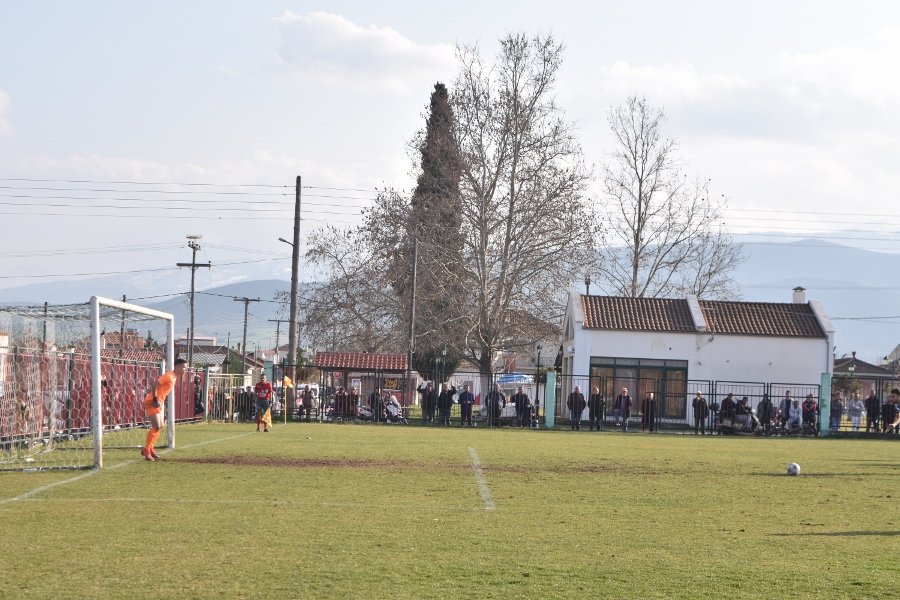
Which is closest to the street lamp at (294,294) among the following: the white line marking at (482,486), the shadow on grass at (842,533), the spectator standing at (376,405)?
the spectator standing at (376,405)

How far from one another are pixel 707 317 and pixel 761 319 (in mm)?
2304

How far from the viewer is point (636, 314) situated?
165 ft

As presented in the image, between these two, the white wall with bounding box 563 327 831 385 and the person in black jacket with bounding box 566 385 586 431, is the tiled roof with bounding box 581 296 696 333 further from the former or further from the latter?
the person in black jacket with bounding box 566 385 586 431

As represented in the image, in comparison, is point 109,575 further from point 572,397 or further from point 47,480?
point 572,397

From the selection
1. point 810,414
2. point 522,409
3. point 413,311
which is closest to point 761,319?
point 810,414

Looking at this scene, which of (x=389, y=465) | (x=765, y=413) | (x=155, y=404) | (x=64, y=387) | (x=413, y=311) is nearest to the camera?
(x=155, y=404)

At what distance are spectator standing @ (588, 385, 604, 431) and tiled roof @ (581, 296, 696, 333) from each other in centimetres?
746

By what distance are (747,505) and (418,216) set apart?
42.6m

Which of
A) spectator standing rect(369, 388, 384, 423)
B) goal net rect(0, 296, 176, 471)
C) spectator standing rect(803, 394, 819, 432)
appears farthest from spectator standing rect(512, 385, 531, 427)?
goal net rect(0, 296, 176, 471)

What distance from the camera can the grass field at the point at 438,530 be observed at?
8.70 metres

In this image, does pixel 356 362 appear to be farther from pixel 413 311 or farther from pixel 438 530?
pixel 438 530

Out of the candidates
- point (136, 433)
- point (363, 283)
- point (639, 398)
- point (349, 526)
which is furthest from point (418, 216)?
point (349, 526)

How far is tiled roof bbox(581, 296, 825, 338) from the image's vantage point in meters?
49.3

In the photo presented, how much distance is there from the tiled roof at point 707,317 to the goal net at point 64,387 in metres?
24.6
